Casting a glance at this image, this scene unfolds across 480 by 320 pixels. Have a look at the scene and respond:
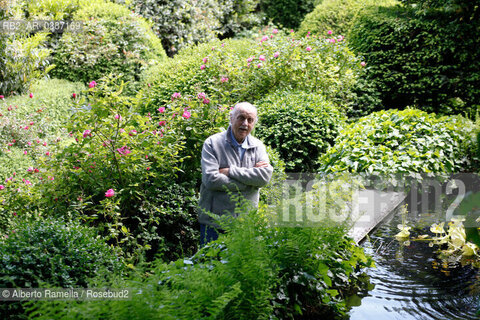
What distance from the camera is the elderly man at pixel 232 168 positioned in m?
3.64

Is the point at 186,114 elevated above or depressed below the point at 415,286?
above

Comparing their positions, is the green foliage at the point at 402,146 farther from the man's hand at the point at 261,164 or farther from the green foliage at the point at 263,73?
the man's hand at the point at 261,164

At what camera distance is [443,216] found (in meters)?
5.25

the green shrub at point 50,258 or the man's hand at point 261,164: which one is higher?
the man's hand at point 261,164

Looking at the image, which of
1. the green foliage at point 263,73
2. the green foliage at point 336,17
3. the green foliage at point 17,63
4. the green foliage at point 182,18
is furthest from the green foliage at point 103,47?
the green foliage at point 336,17

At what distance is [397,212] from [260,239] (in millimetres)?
3203

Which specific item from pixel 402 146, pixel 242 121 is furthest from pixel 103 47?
pixel 242 121

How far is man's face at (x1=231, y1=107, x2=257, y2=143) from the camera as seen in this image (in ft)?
12.2

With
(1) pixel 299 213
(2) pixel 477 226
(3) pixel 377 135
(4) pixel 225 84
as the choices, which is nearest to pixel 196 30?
(4) pixel 225 84

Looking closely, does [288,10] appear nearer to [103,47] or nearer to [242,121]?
[103,47]

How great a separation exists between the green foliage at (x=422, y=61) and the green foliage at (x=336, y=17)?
1793mm

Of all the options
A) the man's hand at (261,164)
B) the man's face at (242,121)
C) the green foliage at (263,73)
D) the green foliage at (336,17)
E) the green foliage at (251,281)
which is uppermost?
the green foliage at (336,17)

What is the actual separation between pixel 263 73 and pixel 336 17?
4.89 m

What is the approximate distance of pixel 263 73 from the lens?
7707 millimetres
